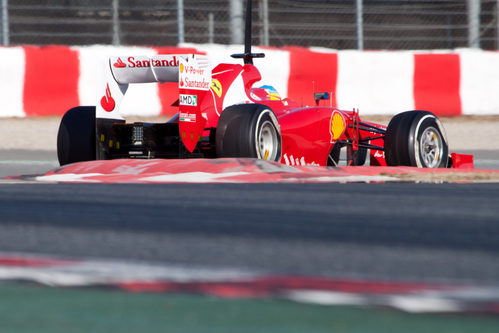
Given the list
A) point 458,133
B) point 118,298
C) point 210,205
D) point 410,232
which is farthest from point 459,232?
point 458,133

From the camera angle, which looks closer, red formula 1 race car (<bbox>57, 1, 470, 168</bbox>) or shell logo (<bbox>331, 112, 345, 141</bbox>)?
red formula 1 race car (<bbox>57, 1, 470, 168</bbox>)

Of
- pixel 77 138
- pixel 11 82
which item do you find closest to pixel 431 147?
pixel 77 138

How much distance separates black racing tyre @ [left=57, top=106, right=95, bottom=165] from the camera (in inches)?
314

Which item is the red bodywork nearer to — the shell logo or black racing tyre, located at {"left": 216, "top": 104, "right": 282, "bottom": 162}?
the shell logo

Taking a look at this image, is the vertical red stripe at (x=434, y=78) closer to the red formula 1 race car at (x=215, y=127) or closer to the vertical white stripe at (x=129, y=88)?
the vertical white stripe at (x=129, y=88)

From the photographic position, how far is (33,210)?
4.53 metres

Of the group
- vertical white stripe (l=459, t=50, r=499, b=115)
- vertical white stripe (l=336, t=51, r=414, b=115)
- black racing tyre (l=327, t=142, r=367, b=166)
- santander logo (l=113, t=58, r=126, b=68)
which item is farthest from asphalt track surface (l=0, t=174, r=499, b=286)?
vertical white stripe (l=459, t=50, r=499, b=115)

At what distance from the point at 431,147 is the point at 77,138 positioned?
123 inches

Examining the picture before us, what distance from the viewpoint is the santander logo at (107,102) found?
7.96 m

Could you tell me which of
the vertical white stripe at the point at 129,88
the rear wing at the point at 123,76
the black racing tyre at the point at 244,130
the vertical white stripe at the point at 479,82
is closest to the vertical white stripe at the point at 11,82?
the vertical white stripe at the point at 129,88

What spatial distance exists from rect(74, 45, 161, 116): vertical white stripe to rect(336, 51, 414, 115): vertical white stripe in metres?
3.07

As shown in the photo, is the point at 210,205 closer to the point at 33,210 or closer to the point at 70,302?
the point at 33,210

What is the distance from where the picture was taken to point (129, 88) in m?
13.7

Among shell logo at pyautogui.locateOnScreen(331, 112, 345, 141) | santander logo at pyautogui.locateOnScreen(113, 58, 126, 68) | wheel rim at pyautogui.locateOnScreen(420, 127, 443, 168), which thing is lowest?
wheel rim at pyautogui.locateOnScreen(420, 127, 443, 168)
